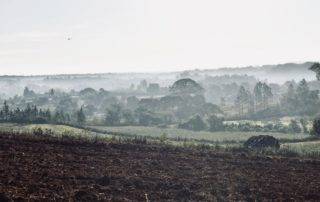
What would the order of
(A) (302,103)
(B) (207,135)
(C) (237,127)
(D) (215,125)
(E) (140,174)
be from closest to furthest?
(E) (140,174), (B) (207,135), (C) (237,127), (D) (215,125), (A) (302,103)

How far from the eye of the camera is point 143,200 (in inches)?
1409

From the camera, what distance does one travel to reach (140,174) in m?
44.5

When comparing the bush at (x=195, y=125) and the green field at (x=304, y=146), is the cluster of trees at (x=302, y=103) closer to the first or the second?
the bush at (x=195, y=125)

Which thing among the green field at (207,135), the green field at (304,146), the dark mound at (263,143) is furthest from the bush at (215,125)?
the dark mound at (263,143)

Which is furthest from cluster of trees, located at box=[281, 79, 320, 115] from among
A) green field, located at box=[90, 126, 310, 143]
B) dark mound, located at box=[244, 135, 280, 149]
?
dark mound, located at box=[244, 135, 280, 149]

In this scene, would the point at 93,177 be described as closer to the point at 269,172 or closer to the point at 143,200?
the point at 143,200

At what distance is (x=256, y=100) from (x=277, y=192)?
16067 centimetres

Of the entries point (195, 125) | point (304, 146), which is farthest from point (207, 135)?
point (304, 146)

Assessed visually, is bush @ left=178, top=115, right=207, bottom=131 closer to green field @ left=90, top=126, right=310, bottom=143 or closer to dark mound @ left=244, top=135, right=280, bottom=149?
green field @ left=90, top=126, right=310, bottom=143

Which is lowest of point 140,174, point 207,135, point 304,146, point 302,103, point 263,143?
point 140,174

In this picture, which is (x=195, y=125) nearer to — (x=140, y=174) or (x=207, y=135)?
(x=207, y=135)

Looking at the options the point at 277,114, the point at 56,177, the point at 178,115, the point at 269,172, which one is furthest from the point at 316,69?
the point at 56,177

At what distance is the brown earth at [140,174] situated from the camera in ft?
121

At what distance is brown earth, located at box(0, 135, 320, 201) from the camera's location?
121ft
